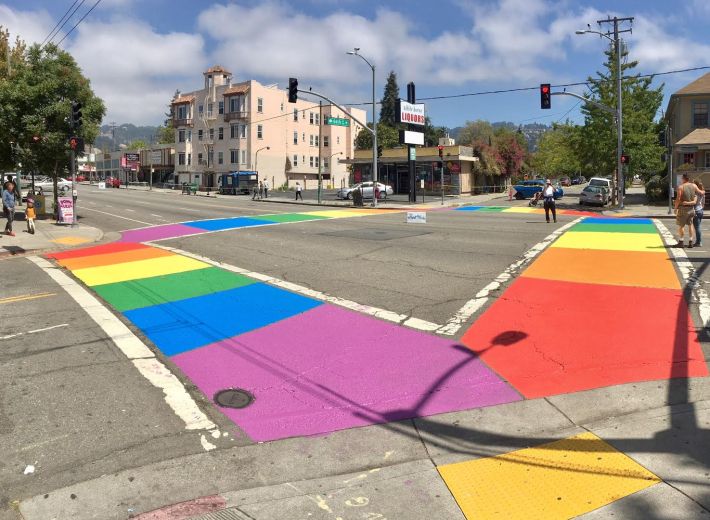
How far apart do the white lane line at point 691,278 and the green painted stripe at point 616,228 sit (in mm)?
2655

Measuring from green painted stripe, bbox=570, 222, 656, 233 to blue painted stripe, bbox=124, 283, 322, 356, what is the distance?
13.3m

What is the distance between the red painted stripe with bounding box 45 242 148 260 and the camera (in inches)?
617

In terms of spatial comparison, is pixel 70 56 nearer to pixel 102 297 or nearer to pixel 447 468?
pixel 102 297

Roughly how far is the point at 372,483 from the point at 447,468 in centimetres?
61

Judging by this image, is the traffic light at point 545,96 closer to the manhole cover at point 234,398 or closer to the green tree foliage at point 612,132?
the green tree foliage at point 612,132

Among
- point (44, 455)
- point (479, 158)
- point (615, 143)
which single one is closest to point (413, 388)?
point (44, 455)

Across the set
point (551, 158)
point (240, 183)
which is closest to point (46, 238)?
point (240, 183)

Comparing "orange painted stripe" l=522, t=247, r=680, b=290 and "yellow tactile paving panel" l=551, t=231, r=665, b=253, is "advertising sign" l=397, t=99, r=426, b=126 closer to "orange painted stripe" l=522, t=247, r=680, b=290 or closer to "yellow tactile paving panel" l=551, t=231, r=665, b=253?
"yellow tactile paving panel" l=551, t=231, r=665, b=253

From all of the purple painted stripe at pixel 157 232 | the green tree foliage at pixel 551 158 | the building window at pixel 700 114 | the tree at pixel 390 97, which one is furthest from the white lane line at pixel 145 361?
the tree at pixel 390 97

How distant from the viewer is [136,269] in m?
12.9

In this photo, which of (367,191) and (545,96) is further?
(367,191)

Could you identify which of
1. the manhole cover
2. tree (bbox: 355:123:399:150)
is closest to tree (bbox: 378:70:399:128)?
tree (bbox: 355:123:399:150)

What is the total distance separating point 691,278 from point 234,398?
8782 millimetres

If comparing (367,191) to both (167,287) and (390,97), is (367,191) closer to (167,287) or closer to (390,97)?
(167,287)
